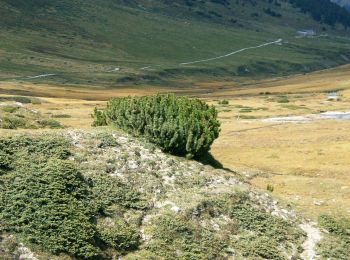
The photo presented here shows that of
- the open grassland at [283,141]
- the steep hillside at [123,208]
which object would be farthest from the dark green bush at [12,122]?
the open grassland at [283,141]

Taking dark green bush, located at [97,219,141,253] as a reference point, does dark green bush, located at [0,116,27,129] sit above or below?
above

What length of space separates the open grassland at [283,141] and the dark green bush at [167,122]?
643 cm

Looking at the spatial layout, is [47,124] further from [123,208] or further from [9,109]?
[123,208]

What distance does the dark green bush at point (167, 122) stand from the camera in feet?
107

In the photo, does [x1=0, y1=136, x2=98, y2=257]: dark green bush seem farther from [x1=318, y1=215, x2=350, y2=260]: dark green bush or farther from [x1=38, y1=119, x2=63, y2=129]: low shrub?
[x1=318, y1=215, x2=350, y2=260]: dark green bush

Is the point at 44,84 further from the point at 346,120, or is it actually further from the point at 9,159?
the point at 9,159

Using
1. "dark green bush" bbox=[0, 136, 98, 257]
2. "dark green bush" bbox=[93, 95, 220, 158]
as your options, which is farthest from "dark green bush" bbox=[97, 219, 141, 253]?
"dark green bush" bbox=[93, 95, 220, 158]

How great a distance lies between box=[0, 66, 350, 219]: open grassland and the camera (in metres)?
39.0

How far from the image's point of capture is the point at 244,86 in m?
192

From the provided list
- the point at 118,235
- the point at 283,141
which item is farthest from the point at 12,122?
the point at 283,141

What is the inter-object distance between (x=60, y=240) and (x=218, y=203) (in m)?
8.50

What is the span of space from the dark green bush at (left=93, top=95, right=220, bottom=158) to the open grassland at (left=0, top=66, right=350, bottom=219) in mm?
6425

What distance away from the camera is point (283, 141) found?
224 feet

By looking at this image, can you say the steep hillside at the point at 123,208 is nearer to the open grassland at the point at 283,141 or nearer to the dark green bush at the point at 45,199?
the dark green bush at the point at 45,199
